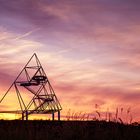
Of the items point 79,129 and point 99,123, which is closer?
point 79,129

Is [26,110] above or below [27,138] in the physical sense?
above

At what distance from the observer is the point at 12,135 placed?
13750 mm

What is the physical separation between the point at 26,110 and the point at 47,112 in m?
4.26

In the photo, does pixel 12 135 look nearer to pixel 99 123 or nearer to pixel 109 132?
pixel 109 132

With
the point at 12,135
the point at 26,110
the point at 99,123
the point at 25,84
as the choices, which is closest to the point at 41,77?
the point at 25,84

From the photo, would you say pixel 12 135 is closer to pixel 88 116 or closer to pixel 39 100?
pixel 88 116

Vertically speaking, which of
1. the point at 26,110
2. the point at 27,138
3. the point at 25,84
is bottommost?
the point at 27,138

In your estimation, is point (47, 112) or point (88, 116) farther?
point (47, 112)

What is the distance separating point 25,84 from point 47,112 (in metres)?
4.79

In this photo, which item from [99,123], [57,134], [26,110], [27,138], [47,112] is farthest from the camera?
[47,112]

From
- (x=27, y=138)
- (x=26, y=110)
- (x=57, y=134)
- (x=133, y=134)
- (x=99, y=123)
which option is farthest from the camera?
(x=26, y=110)

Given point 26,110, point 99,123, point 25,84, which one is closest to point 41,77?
point 25,84

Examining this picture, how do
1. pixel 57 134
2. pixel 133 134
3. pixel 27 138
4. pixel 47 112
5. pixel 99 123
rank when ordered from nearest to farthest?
pixel 27 138
pixel 57 134
pixel 133 134
pixel 99 123
pixel 47 112

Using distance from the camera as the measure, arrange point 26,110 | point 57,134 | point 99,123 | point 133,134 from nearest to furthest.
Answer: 1. point 57,134
2. point 133,134
3. point 99,123
4. point 26,110
